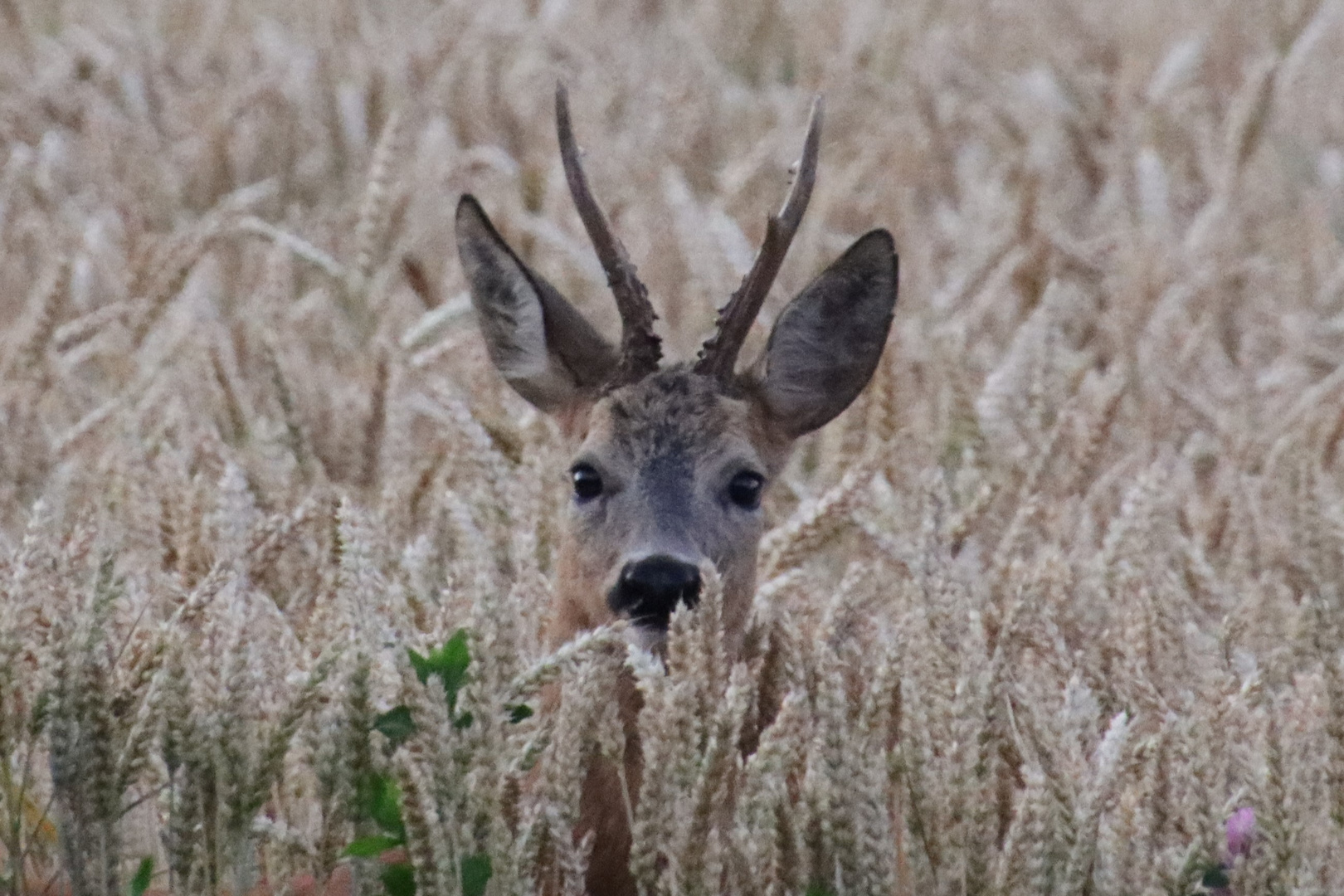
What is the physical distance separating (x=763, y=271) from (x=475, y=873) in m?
1.96

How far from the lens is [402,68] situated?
11.1 metres

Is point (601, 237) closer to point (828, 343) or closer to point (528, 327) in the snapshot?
point (528, 327)

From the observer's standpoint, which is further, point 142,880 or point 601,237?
point 601,237

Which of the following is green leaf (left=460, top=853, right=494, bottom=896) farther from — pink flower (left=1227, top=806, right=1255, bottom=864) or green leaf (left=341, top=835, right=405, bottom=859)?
pink flower (left=1227, top=806, right=1255, bottom=864)

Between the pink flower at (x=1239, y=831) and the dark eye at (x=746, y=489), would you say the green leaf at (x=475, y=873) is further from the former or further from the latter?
the dark eye at (x=746, y=489)

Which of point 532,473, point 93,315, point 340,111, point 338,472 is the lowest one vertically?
point 532,473

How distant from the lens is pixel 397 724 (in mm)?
3592

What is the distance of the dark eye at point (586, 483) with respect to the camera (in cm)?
541

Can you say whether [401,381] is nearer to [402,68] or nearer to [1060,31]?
[402,68]

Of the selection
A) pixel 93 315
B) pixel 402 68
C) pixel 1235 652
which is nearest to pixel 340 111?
pixel 402 68

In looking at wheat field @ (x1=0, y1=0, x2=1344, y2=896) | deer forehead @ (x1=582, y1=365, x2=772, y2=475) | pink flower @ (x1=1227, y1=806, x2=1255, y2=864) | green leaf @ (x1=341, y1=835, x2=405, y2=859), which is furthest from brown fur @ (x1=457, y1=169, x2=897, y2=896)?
pink flower @ (x1=1227, y1=806, x2=1255, y2=864)

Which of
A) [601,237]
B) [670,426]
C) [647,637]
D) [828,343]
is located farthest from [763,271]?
[647,637]

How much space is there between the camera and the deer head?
5102mm

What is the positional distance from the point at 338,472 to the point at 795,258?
2677mm
